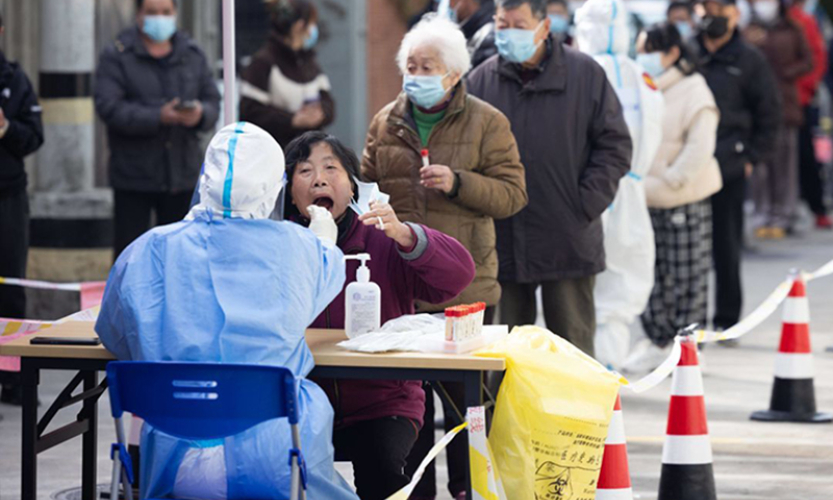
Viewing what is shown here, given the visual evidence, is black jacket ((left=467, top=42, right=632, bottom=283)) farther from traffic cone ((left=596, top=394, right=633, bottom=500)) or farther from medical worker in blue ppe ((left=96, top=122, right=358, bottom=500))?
medical worker in blue ppe ((left=96, top=122, right=358, bottom=500))

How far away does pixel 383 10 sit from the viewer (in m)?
18.5

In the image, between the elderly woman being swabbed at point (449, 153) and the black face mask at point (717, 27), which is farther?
the black face mask at point (717, 27)

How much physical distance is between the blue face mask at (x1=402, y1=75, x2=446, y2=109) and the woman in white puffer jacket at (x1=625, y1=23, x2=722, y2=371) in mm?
3331

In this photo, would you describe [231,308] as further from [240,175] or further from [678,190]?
[678,190]

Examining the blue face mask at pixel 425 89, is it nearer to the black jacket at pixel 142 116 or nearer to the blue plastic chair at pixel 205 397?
the blue plastic chair at pixel 205 397

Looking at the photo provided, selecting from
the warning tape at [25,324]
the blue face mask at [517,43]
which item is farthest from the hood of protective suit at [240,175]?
the blue face mask at [517,43]

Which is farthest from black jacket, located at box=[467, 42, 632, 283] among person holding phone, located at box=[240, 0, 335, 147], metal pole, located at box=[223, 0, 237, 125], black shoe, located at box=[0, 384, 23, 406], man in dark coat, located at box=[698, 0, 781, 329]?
man in dark coat, located at box=[698, 0, 781, 329]

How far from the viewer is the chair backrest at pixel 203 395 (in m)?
4.27

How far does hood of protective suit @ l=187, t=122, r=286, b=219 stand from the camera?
15.3 feet

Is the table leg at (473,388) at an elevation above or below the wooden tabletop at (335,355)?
below

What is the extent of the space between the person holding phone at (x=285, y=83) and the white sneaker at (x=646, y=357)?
103 inches

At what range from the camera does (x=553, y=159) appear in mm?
7504

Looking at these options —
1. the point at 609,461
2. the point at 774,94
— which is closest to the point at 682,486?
the point at 609,461

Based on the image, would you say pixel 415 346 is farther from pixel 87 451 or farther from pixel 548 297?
pixel 548 297
